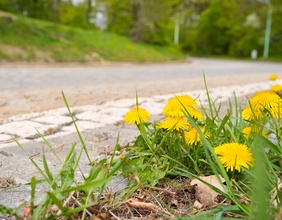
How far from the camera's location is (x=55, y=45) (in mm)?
13094

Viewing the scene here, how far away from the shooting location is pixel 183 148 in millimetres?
1388

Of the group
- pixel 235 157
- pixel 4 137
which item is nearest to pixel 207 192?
pixel 235 157

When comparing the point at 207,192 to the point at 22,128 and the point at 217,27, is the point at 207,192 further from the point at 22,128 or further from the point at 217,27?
the point at 217,27

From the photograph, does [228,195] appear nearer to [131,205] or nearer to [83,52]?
[131,205]

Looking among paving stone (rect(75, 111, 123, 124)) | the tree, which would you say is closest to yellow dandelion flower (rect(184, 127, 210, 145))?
paving stone (rect(75, 111, 123, 124))

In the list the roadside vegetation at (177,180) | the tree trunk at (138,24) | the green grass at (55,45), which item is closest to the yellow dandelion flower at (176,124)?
the roadside vegetation at (177,180)

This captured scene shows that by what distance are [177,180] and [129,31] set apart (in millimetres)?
21741

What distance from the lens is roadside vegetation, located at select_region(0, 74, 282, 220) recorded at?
1.03 metres

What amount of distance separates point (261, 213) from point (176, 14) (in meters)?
38.9

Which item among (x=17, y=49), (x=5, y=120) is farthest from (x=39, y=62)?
(x=5, y=120)

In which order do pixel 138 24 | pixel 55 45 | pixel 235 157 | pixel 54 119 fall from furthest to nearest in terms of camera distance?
pixel 138 24
pixel 55 45
pixel 54 119
pixel 235 157

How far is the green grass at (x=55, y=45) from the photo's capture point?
38.4 ft

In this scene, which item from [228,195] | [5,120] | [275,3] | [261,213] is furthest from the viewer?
[275,3]

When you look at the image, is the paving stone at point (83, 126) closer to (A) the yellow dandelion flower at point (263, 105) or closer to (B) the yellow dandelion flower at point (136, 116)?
(B) the yellow dandelion flower at point (136, 116)
